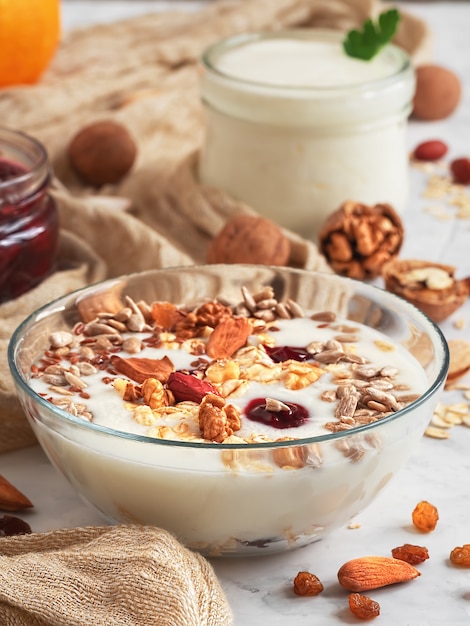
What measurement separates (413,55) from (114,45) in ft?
1.98

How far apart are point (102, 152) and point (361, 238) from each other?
0.48 meters

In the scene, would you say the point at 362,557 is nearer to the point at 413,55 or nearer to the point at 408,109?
the point at 408,109

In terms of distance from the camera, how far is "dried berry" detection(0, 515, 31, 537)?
1.02 meters

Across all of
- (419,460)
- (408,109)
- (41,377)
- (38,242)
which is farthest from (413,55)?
(41,377)

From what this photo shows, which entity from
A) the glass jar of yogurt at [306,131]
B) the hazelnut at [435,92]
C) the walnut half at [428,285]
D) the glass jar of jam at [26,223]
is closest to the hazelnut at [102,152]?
the glass jar of yogurt at [306,131]

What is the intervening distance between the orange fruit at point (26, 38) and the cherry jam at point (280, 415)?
3.71ft

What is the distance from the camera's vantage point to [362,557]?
978 millimetres

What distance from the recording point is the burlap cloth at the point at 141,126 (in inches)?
59.0

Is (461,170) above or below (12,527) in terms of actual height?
below

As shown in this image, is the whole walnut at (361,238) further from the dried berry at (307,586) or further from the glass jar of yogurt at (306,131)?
the dried berry at (307,586)

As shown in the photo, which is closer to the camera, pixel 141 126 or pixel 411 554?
pixel 411 554

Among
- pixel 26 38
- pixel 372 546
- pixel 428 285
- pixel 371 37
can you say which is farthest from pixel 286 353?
pixel 26 38

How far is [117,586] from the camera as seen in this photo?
85 cm

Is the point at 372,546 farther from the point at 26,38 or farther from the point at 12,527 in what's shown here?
the point at 26,38
